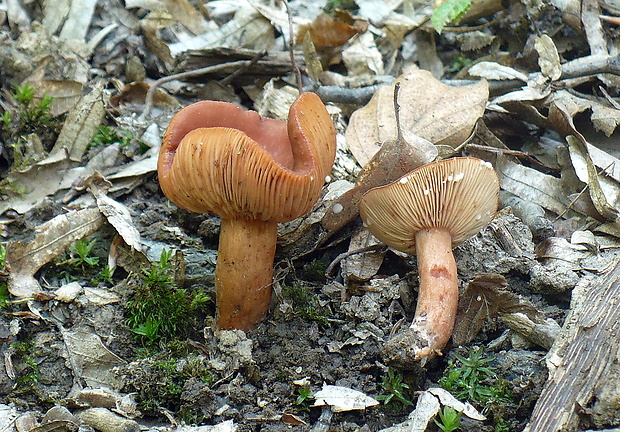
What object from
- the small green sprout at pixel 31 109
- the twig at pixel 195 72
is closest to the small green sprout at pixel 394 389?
the twig at pixel 195 72

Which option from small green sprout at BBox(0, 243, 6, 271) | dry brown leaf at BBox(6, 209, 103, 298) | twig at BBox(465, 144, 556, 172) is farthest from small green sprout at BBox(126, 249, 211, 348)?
twig at BBox(465, 144, 556, 172)

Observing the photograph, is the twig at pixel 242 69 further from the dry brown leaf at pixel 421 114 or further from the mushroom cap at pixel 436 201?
the mushroom cap at pixel 436 201

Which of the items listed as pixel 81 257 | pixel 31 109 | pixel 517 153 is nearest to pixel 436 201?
pixel 517 153

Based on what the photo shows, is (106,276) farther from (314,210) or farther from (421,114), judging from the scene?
(421,114)

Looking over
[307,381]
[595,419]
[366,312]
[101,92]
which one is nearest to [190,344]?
[307,381]

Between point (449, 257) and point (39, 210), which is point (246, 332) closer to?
point (449, 257)

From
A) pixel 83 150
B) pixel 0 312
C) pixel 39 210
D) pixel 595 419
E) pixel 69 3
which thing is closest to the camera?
pixel 595 419
